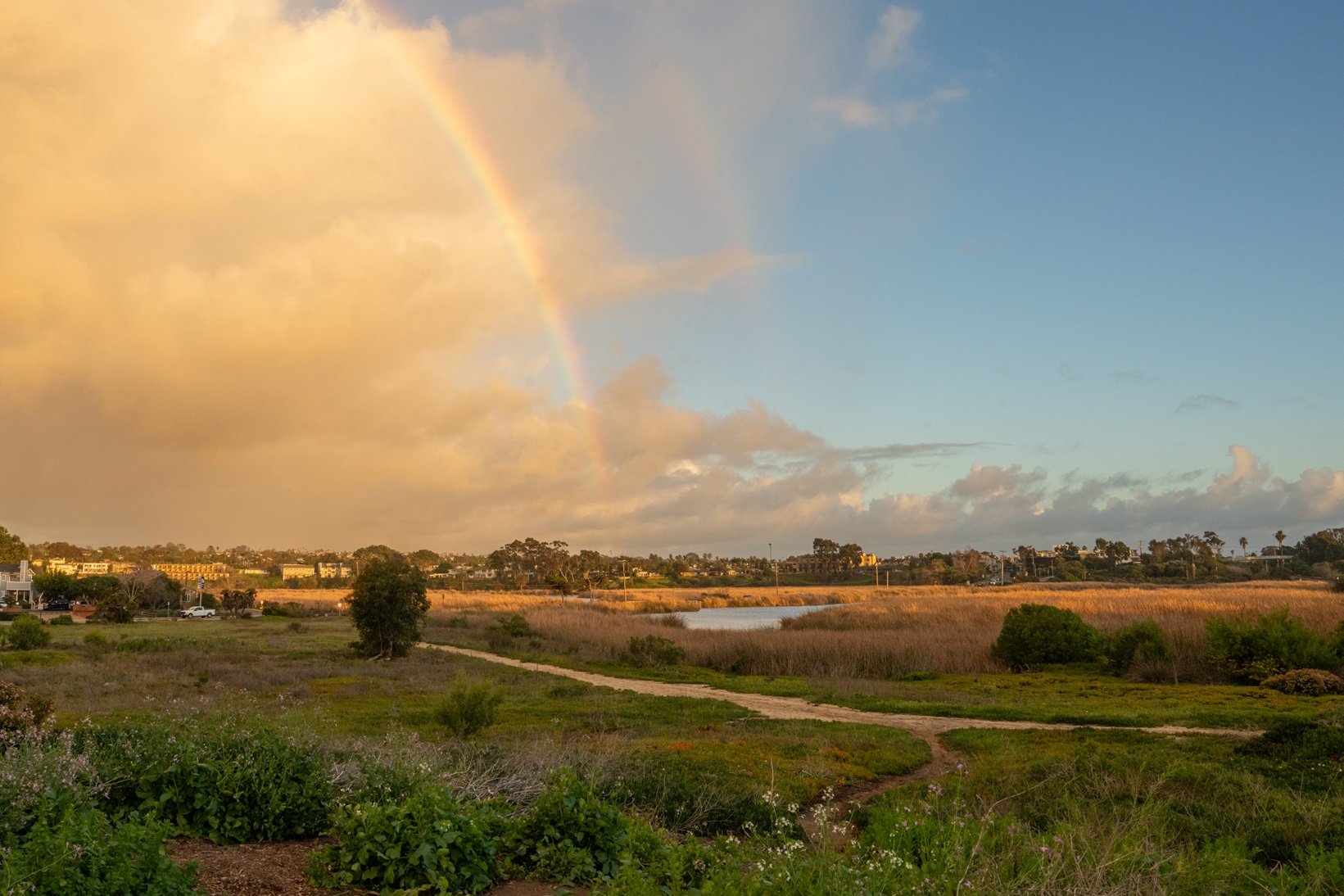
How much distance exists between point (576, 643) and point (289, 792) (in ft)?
122

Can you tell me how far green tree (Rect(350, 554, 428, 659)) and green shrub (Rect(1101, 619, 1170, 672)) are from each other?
28188 mm

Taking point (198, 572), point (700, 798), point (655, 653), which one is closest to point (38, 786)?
point (700, 798)

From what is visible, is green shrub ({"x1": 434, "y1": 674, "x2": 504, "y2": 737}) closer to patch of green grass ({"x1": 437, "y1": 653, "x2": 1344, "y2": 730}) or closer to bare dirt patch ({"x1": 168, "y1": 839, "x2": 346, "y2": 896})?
bare dirt patch ({"x1": 168, "y1": 839, "x2": 346, "y2": 896})

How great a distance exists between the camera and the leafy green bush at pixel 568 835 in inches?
276

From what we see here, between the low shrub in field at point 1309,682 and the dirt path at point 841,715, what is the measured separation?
7059mm

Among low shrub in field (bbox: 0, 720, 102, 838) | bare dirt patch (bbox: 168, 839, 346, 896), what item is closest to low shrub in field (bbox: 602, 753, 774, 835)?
bare dirt patch (bbox: 168, 839, 346, 896)

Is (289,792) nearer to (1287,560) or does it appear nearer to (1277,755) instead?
(1277,755)

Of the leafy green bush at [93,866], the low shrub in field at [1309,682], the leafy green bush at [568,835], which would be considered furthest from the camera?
the low shrub in field at [1309,682]

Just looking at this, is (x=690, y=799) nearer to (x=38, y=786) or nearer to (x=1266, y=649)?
(x=38, y=786)

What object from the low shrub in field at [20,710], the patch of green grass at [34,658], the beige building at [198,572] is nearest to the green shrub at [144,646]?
the patch of green grass at [34,658]

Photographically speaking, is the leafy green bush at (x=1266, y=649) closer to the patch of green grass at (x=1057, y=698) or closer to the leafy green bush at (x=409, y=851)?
the patch of green grass at (x=1057, y=698)

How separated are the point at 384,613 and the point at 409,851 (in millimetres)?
33689

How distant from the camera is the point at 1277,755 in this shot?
500 inches

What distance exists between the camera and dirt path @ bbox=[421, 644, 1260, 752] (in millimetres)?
16609
